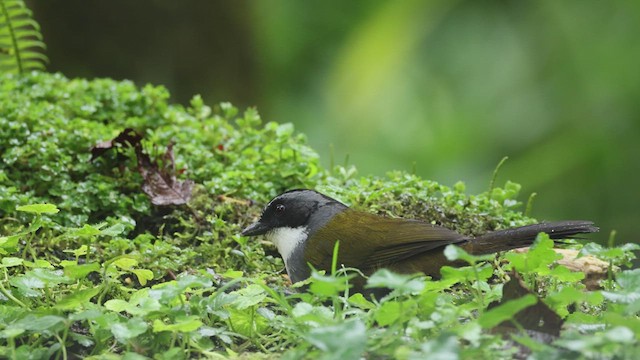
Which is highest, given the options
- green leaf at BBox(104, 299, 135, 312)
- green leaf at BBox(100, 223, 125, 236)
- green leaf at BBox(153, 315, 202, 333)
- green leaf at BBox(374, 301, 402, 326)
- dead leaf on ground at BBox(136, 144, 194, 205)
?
dead leaf on ground at BBox(136, 144, 194, 205)

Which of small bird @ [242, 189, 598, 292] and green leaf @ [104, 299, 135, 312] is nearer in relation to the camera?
green leaf @ [104, 299, 135, 312]

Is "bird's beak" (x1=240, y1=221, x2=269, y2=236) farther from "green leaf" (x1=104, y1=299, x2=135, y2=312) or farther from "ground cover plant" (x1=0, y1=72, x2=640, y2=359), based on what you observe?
"green leaf" (x1=104, y1=299, x2=135, y2=312)

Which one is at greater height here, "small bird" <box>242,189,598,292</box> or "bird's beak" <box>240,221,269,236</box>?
"bird's beak" <box>240,221,269,236</box>

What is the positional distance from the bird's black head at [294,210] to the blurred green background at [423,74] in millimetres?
2128

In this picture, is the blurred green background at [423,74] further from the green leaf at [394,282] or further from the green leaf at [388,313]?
the green leaf at [394,282]

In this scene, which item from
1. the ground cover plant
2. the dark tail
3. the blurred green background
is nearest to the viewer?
the ground cover plant

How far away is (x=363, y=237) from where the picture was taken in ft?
11.3

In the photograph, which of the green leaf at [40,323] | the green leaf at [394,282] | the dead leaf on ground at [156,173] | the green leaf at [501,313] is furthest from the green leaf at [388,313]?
the dead leaf on ground at [156,173]

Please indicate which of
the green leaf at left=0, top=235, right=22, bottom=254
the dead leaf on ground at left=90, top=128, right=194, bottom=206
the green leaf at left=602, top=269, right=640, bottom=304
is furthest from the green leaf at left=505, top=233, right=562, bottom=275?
the dead leaf on ground at left=90, top=128, right=194, bottom=206

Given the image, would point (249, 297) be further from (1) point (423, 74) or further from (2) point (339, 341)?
(1) point (423, 74)

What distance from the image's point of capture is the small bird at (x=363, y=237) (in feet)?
11.0

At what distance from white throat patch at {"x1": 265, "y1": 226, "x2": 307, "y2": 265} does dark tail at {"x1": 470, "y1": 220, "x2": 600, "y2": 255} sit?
0.64 meters

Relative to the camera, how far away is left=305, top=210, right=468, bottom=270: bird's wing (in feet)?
11.1

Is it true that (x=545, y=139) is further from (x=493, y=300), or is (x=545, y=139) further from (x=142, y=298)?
(x=142, y=298)
